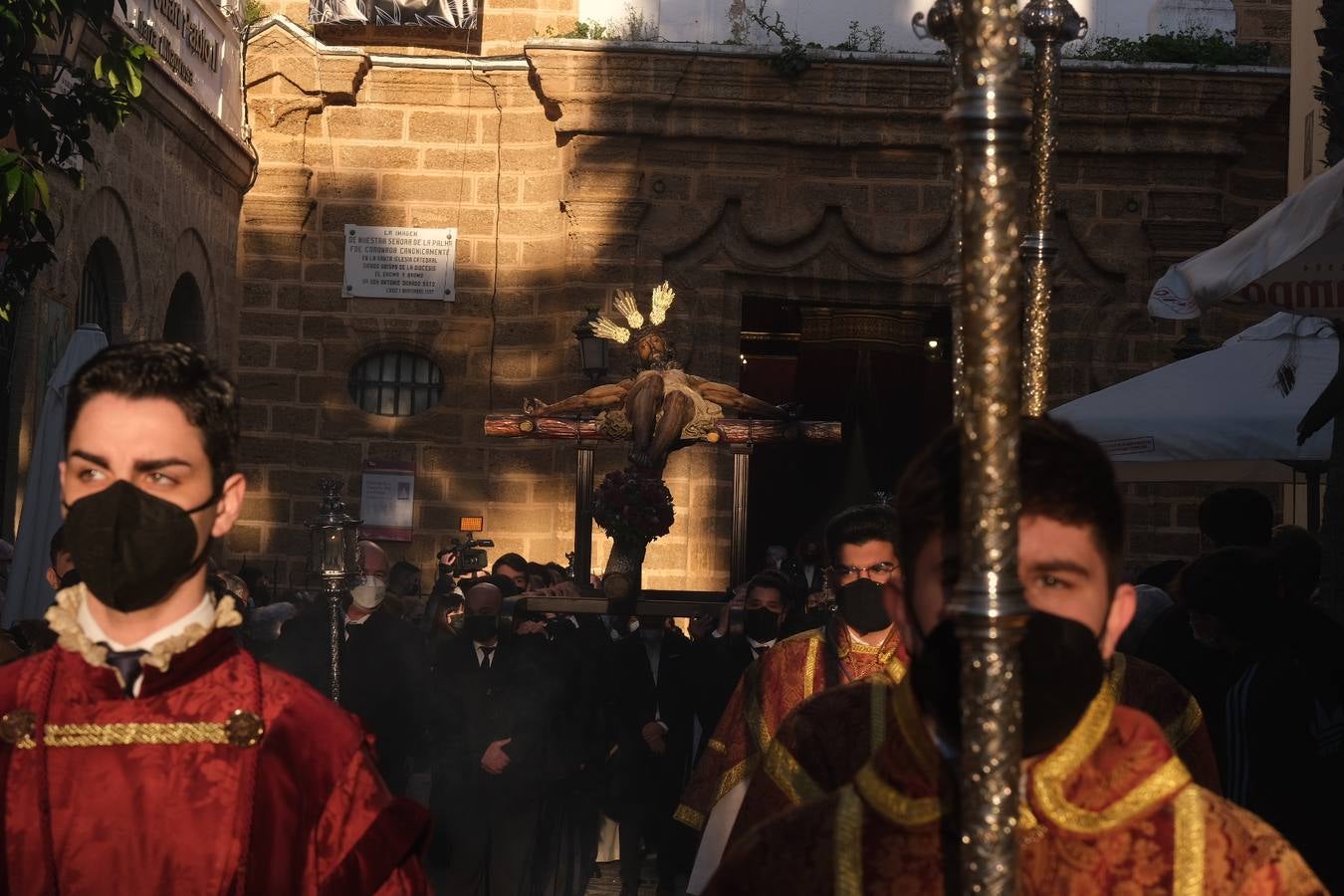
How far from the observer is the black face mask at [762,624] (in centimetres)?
868

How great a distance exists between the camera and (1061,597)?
6.64 feet

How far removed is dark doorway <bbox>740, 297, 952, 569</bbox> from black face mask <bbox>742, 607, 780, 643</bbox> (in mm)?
10760

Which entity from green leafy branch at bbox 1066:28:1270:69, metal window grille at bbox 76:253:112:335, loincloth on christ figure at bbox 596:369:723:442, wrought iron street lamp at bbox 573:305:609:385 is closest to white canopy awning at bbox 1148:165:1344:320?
loincloth on christ figure at bbox 596:369:723:442

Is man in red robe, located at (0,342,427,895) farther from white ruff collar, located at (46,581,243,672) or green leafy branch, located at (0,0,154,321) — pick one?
green leafy branch, located at (0,0,154,321)

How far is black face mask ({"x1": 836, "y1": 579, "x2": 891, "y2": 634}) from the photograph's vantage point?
17.2 feet

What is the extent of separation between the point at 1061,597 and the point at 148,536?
1.55 m

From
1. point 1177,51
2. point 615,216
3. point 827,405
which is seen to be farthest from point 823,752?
point 827,405

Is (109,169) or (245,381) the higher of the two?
(109,169)

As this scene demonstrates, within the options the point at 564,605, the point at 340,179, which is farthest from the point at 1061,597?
the point at 340,179

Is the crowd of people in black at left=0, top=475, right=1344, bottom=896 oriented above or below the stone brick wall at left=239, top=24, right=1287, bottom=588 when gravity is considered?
below

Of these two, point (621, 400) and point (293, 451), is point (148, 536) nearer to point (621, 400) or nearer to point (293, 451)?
point (621, 400)

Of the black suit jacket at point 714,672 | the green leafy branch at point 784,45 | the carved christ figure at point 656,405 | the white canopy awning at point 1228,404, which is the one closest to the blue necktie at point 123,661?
the black suit jacket at point 714,672

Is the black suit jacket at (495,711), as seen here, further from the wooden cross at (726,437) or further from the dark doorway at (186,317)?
the dark doorway at (186,317)

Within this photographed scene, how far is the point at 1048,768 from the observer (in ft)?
6.57
